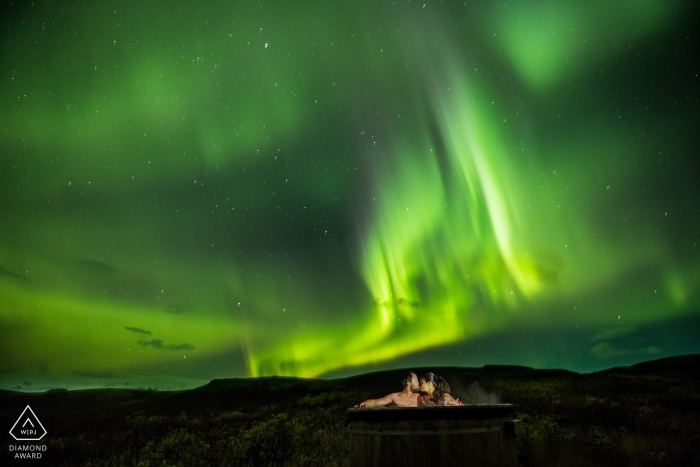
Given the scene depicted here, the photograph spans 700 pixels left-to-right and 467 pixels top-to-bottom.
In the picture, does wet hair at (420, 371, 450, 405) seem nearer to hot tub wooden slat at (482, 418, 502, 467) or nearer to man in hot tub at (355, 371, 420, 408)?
man in hot tub at (355, 371, 420, 408)

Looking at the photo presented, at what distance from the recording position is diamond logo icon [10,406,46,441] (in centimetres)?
2069

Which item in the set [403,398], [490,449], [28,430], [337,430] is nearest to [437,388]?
[403,398]

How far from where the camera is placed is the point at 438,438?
21.4 ft

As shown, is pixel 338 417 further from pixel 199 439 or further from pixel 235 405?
pixel 235 405

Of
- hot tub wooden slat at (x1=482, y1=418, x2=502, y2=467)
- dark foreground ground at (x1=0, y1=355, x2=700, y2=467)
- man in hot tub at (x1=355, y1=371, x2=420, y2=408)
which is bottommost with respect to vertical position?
dark foreground ground at (x1=0, y1=355, x2=700, y2=467)

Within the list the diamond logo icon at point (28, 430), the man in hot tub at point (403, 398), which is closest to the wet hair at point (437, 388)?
the man in hot tub at point (403, 398)

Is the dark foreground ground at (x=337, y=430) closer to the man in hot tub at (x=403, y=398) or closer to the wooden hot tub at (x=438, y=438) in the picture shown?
the wooden hot tub at (x=438, y=438)

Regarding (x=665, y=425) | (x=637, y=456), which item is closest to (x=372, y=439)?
(x=637, y=456)

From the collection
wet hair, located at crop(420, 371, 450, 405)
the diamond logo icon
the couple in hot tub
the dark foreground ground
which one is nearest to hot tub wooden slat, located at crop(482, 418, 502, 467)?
the dark foreground ground

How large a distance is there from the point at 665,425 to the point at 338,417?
13858 millimetres

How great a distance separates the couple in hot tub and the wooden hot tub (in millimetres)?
1007

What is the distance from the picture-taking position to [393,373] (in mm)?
58625

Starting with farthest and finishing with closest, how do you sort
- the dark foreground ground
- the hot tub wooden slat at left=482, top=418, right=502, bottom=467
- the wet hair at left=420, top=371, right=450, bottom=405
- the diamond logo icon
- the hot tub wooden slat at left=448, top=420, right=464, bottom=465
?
the diamond logo icon → the dark foreground ground → the wet hair at left=420, top=371, right=450, bottom=405 → the hot tub wooden slat at left=482, top=418, right=502, bottom=467 → the hot tub wooden slat at left=448, top=420, right=464, bottom=465

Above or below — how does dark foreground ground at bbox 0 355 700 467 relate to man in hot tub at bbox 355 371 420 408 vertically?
below
